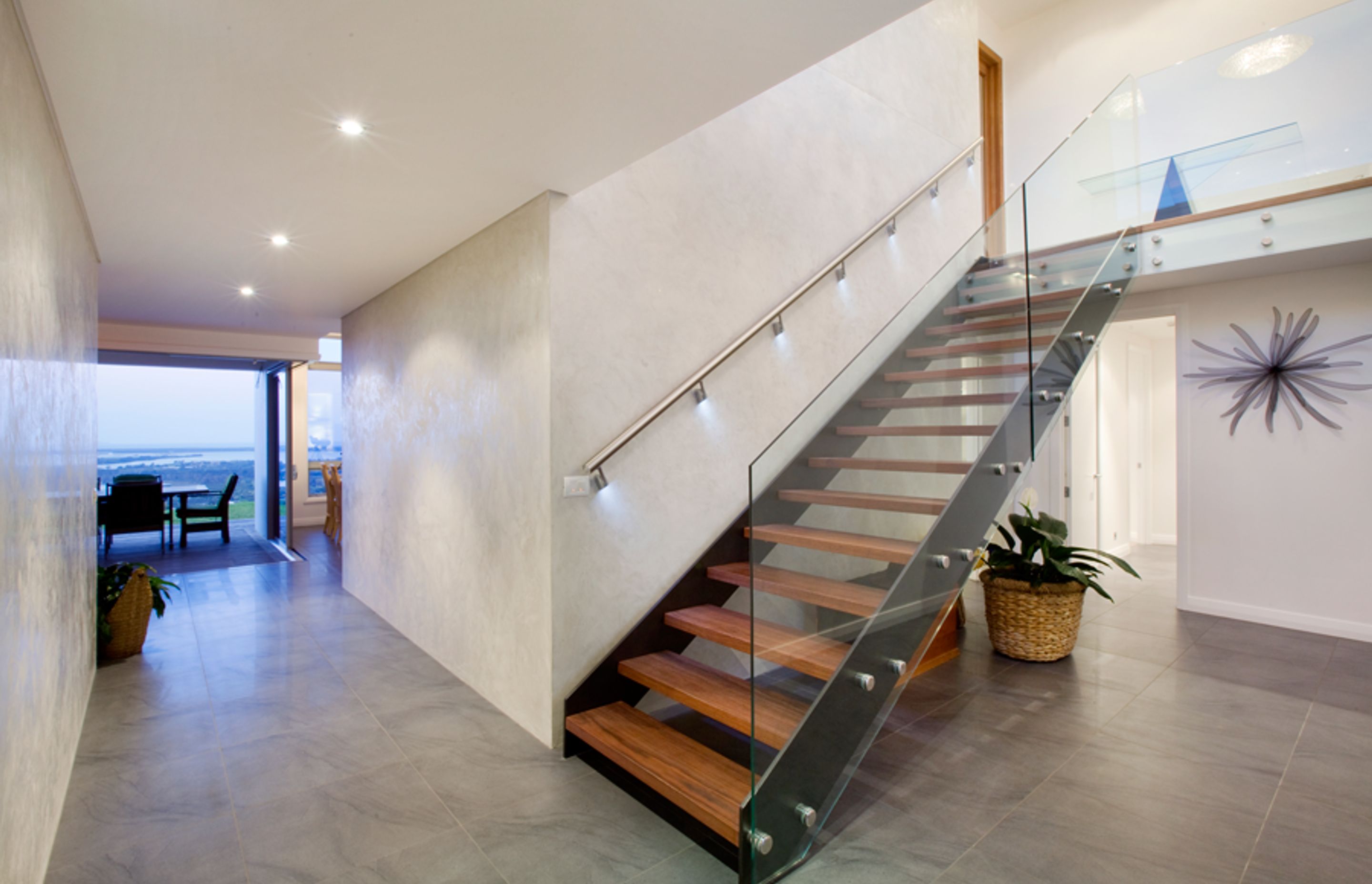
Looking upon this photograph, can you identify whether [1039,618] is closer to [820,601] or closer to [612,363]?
[820,601]

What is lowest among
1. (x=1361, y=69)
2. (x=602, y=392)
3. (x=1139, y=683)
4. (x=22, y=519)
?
(x=1139, y=683)

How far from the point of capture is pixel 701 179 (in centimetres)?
348

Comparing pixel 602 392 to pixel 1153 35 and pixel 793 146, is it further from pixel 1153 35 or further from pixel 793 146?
pixel 1153 35

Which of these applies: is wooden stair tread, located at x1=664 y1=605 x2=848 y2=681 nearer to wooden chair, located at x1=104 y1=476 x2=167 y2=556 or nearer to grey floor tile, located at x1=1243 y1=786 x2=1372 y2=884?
grey floor tile, located at x1=1243 y1=786 x2=1372 y2=884

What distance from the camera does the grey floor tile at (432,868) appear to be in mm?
2088

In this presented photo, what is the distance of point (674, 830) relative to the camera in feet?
7.75

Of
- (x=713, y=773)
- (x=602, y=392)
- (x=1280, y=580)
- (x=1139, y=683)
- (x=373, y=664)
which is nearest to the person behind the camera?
(x=713, y=773)

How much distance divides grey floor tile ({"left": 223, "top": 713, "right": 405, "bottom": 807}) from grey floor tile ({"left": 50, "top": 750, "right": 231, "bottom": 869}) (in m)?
0.07

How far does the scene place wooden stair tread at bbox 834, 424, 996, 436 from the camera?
2.99 metres

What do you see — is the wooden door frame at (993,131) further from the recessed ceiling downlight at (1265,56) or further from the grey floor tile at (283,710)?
the grey floor tile at (283,710)

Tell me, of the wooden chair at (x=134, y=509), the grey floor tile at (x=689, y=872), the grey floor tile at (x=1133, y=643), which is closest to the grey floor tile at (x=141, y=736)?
the grey floor tile at (x=689, y=872)

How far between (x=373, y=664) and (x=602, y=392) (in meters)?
2.38

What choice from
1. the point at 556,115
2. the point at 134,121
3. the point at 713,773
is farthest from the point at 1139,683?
the point at 134,121

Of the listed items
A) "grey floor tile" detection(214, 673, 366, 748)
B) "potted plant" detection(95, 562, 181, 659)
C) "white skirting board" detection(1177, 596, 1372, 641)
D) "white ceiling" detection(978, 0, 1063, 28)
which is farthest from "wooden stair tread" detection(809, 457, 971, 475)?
"white ceiling" detection(978, 0, 1063, 28)
